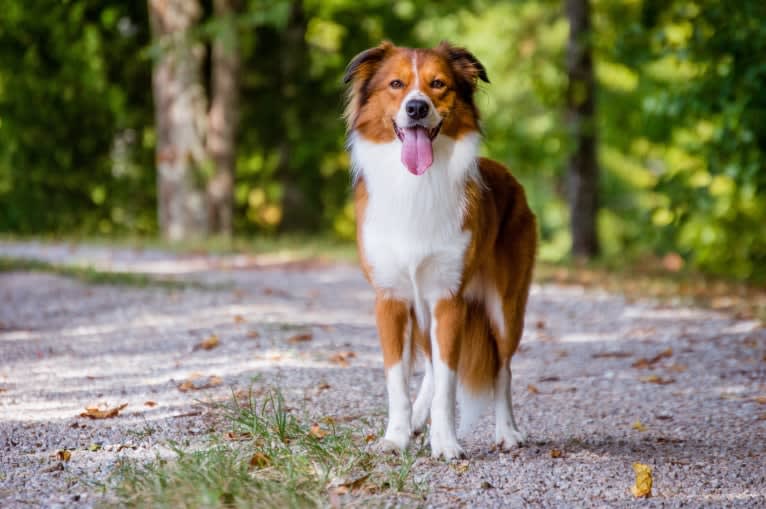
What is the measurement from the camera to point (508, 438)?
4.44 m

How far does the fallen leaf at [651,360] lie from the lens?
6.42 metres

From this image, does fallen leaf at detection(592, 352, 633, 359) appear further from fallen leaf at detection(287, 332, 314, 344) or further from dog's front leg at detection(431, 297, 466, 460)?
dog's front leg at detection(431, 297, 466, 460)

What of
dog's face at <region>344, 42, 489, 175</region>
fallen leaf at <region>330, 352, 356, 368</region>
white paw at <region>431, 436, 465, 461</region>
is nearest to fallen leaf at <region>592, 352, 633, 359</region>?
fallen leaf at <region>330, 352, 356, 368</region>

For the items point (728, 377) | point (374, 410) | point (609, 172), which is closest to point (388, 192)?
point (374, 410)

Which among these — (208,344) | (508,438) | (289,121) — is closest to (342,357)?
(208,344)

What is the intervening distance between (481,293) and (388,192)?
29.7 inches

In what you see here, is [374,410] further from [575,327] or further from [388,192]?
[575,327]

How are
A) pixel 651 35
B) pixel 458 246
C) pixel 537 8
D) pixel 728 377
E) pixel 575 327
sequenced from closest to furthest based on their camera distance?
pixel 458 246
pixel 728 377
pixel 575 327
pixel 651 35
pixel 537 8

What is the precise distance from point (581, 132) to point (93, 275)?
262 inches

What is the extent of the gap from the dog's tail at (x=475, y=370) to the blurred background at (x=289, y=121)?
5.39 m

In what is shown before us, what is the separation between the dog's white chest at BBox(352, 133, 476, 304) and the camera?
410cm

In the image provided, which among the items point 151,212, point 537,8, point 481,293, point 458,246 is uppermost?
point 537,8

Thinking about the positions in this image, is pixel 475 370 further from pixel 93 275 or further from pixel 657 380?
pixel 93 275

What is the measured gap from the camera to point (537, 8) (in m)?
21.0
